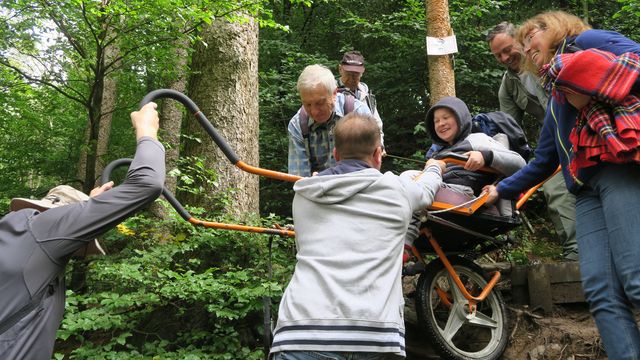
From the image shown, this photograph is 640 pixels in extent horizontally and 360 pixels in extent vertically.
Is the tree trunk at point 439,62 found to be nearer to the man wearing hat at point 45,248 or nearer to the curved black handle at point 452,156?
the curved black handle at point 452,156

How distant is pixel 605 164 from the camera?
7.41 feet

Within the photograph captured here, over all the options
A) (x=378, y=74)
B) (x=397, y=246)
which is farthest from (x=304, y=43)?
(x=397, y=246)

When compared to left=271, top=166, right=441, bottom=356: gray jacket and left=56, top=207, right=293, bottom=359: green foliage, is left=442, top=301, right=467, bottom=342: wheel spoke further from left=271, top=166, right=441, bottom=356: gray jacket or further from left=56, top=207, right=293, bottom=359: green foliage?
left=271, top=166, right=441, bottom=356: gray jacket

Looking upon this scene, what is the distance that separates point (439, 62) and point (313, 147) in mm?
2873

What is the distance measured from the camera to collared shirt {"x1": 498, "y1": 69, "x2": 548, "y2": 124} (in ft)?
15.0

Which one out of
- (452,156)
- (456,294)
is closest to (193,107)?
(452,156)

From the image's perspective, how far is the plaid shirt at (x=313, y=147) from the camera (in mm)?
3916

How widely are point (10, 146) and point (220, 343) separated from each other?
21.2 feet

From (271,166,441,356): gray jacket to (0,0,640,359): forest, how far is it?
940mm

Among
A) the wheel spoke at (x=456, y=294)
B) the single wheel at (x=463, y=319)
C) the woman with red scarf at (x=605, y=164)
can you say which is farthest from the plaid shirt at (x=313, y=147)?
the woman with red scarf at (x=605, y=164)

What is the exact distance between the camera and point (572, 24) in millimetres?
2537

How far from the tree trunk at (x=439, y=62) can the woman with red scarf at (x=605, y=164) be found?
370cm

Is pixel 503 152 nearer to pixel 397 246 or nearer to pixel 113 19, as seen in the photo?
pixel 397 246

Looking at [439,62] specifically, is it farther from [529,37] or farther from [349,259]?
[349,259]
